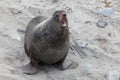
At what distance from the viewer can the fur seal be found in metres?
4.58

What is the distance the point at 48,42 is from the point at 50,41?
0.08ft

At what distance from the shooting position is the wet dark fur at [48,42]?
4605mm

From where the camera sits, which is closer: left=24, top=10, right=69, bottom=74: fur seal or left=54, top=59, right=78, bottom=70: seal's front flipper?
left=24, top=10, right=69, bottom=74: fur seal

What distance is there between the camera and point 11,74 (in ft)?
14.8

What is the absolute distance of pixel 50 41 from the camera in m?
4.62

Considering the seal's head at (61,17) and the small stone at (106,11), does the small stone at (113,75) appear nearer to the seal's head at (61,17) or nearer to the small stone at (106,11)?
the seal's head at (61,17)

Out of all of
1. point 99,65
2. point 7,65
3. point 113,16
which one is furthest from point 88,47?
point 7,65

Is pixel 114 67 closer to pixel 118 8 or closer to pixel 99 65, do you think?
pixel 99 65

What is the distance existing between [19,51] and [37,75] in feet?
1.69

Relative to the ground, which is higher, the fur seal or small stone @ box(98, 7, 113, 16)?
the fur seal

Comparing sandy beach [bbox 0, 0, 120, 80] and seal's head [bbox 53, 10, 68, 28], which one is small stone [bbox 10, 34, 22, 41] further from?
seal's head [bbox 53, 10, 68, 28]

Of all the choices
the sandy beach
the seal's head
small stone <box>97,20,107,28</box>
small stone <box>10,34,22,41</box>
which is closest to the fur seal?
the seal's head

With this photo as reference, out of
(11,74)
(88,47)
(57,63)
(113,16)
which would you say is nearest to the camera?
(11,74)

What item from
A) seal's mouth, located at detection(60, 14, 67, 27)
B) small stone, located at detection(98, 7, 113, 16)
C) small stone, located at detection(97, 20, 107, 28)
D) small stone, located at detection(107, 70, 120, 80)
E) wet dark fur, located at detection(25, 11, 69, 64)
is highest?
seal's mouth, located at detection(60, 14, 67, 27)
